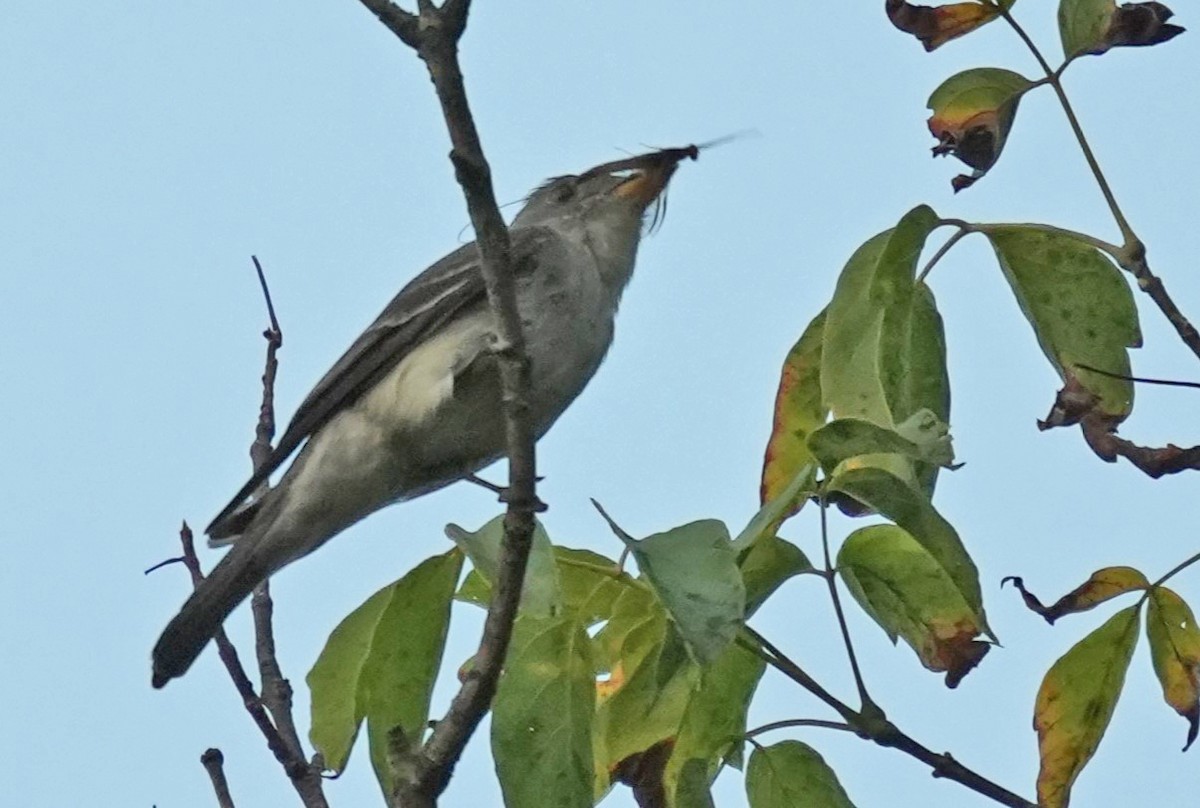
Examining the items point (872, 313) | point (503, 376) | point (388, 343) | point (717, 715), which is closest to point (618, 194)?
point (388, 343)

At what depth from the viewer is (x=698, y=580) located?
2.01 meters

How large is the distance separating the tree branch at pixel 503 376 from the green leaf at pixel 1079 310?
818mm

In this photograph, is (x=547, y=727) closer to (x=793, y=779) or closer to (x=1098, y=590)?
(x=793, y=779)

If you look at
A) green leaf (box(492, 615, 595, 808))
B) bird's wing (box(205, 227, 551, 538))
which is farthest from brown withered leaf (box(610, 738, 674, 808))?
bird's wing (box(205, 227, 551, 538))

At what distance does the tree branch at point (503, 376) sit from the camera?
88.9 inches

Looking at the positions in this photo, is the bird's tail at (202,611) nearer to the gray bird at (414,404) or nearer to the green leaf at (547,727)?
the gray bird at (414,404)

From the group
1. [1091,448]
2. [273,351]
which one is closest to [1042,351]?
[1091,448]

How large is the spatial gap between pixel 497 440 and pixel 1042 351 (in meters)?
2.27

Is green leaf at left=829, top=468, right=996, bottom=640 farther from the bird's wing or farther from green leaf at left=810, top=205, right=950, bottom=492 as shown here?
the bird's wing

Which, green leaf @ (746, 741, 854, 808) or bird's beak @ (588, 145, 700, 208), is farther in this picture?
bird's beak @ (588, 145, 700, 208)

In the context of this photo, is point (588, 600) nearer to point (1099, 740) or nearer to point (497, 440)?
point (1099, 740)

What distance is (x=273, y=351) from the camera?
3828 mm

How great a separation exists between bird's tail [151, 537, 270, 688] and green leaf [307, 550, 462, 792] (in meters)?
1.29

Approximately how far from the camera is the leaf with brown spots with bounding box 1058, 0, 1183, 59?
2443 millimetres
